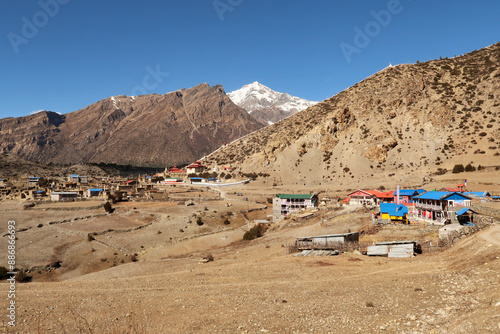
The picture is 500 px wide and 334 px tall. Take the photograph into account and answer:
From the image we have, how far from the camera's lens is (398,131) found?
87.4 m

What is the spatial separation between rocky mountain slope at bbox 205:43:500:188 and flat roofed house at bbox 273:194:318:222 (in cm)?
2597

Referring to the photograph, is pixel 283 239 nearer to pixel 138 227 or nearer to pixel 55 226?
pixel 138 227

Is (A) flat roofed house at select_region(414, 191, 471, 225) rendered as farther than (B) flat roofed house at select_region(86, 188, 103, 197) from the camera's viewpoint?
No

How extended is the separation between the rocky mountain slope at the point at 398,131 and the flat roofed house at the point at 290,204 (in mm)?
25970

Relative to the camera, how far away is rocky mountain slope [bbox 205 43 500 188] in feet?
248

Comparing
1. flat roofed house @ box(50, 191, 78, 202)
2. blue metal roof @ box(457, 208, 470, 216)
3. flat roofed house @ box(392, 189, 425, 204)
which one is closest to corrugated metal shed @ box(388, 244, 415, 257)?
blue metal roof @ box(457, 208, 470, 216)

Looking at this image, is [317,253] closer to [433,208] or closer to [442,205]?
[442,205]

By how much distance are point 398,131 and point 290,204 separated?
53.6 meters

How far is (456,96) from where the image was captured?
90.4 m

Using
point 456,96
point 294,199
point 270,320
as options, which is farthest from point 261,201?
point 456,96

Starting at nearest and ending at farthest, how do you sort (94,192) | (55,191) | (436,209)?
(436,209), (94,192), (55,191)

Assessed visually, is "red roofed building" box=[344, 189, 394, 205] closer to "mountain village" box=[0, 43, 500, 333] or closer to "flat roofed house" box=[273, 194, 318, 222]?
"mountain village" box=[0, 43, 500, 333]

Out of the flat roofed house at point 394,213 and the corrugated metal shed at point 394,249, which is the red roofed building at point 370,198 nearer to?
the flat roofed house at point 394,213

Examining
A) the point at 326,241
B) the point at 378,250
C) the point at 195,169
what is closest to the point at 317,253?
the point at 326,241
